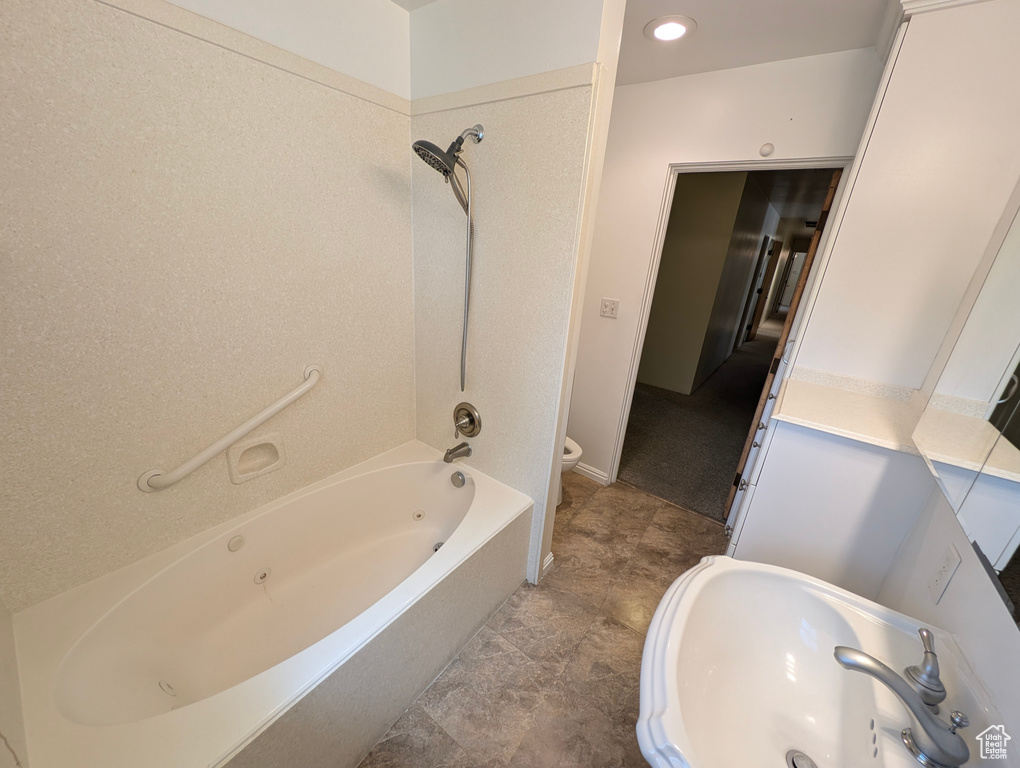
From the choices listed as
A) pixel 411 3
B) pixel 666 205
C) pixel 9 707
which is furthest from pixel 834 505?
pixel 411 3

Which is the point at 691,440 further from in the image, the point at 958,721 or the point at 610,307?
the point at 958,721

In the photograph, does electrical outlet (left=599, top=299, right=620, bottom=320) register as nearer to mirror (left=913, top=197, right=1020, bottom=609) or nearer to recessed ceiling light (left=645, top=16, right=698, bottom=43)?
recessed ceiling light (left=645, top=16, right=698, bottom=43)

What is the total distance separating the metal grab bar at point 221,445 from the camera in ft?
3.82

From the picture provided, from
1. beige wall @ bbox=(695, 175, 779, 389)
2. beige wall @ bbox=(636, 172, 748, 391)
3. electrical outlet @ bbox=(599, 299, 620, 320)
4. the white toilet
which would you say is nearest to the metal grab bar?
the white toilet

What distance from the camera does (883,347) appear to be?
1425mm

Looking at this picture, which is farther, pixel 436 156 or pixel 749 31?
pixel 749 31

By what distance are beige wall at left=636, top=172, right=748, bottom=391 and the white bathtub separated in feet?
9.39

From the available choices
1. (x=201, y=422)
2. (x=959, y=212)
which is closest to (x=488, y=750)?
(x=201, y=422)

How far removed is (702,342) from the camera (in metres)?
3.92

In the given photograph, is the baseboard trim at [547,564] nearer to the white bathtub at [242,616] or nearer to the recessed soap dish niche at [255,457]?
the white bathtub at [242,616]

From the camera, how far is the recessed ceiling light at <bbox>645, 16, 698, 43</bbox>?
4.56 ft

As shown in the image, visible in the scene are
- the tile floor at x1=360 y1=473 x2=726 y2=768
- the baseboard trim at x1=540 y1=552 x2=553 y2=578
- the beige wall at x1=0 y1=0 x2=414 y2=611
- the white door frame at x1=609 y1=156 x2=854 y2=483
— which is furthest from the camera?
the baseboard trim at x1=540 y1=552 x2=553 y2=578

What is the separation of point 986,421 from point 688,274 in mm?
3125

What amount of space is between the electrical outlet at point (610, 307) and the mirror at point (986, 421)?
133 centimetres
